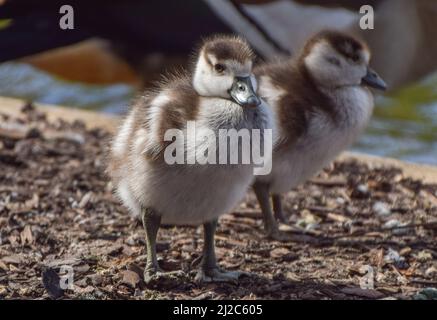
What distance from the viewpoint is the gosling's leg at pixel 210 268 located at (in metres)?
3.01

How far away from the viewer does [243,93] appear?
113 inches

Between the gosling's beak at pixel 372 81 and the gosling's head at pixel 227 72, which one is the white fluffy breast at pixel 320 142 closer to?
the gosling's beak at pixel 372 81

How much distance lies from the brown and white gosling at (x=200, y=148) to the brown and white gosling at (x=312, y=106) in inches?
22.3

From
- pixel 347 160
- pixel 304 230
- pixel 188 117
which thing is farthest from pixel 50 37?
pixel 188 117

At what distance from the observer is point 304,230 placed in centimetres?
363

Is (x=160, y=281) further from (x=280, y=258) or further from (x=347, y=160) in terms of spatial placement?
(x=347, y=160)

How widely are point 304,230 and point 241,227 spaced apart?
225mm

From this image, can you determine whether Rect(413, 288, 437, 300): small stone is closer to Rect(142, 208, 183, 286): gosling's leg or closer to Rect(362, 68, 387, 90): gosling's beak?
Rect(142, 208, 183, 286): gosling's leg

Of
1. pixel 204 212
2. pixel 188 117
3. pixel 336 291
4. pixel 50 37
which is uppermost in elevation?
pixel 50 37

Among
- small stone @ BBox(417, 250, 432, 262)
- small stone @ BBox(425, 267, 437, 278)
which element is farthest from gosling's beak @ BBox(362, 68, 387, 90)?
small stone @ BBox(425, 267, 437, 278)

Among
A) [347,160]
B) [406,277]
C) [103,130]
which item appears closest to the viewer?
[406,277]

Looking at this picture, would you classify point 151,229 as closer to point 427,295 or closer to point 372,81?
point 427,295

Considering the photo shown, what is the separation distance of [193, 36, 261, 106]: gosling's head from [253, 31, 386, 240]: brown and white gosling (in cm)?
59

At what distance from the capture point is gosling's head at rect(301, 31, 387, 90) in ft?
12.1
